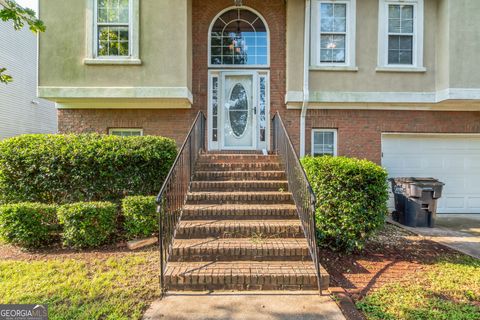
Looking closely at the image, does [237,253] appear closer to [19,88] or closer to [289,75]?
[289,75]

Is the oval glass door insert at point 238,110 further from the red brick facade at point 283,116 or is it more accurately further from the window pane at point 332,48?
the window pane at point 332,48

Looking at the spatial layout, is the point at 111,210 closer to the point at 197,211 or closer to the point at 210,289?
the point at 197,211

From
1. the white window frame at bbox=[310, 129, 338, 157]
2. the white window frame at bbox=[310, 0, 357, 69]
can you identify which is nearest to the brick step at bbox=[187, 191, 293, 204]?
the white window frame at bbox=[310, 129, 338, 157]

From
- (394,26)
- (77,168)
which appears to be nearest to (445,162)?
(394,26)

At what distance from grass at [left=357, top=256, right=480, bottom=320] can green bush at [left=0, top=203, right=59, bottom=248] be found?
5122mm

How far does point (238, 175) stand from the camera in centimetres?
607

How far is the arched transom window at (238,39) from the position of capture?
7891 millimetres

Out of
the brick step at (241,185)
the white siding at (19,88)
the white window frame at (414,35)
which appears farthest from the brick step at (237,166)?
the white siding at (19,88)

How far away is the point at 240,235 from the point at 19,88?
14233mm

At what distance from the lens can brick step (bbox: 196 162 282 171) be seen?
6312 mm

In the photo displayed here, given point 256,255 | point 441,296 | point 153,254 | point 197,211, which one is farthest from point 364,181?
point 153,254

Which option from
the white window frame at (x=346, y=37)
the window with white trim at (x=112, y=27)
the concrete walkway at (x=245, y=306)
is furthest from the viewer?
the white window frame at (x=346, y=37)

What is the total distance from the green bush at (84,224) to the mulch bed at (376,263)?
147 inches

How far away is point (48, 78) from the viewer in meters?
6.76
